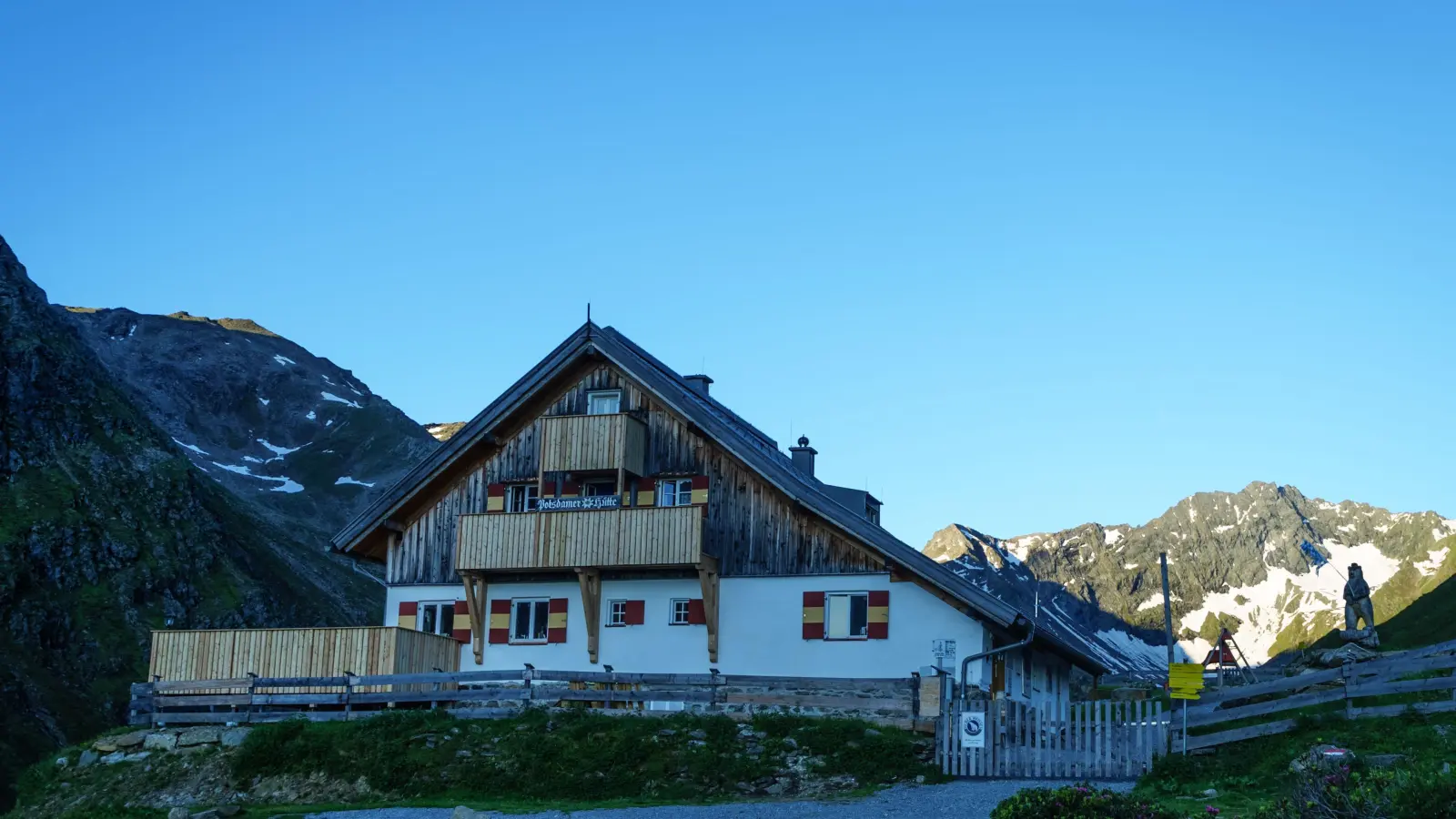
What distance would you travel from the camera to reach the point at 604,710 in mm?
31078

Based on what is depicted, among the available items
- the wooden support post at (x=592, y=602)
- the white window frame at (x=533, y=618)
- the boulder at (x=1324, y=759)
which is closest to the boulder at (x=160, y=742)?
the white window frame at (x=533, y=618)

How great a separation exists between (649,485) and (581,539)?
244cm

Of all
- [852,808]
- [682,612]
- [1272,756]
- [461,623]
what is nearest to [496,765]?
[852,808]


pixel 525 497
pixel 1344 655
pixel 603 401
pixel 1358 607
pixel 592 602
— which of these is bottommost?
pixel 1344 655

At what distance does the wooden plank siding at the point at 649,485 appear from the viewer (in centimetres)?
3594

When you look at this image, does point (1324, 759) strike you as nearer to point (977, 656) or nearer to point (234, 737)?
point (977, 656)

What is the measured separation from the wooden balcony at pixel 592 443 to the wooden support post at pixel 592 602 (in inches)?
105

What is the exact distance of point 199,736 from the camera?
3234 cm

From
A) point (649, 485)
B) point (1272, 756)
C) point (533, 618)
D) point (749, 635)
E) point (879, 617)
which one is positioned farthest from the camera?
point (533, 618)

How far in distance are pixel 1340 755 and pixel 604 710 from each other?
608 inches

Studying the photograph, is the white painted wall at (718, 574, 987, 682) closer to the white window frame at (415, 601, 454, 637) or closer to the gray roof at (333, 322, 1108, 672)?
the gray roof at (333, 322, 1108, 672)

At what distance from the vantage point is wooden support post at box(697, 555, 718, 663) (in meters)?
35.8

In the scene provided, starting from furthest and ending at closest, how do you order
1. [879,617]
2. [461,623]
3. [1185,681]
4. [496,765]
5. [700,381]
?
[700,381], [461,623], [879,617], [496,765], [1185,681]

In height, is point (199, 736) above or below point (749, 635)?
below
